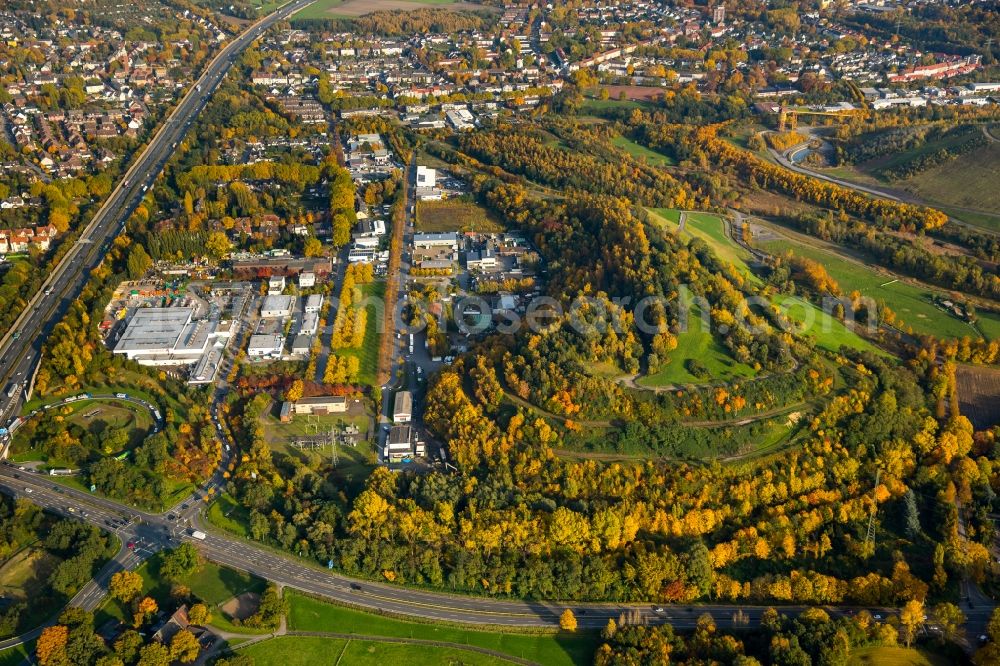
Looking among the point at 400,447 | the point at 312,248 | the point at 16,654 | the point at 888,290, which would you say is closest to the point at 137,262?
the point at 312,248

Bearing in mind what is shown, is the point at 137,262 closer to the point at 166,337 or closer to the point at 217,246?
the point at 217,246

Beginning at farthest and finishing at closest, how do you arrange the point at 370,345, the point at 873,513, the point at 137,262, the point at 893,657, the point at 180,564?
1. the point at 137,262
2. the point at 370,345
3. the point at 873,513
4. the point at 180,564
5. the point at 893,657

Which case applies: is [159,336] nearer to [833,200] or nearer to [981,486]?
[981,486]

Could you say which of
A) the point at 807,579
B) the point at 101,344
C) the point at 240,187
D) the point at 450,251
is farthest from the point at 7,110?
the point at 807,579

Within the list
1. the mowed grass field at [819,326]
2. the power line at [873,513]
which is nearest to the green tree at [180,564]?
the power line at [873,513]

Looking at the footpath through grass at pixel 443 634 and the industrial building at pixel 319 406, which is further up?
the industrial building at pixel 319 406

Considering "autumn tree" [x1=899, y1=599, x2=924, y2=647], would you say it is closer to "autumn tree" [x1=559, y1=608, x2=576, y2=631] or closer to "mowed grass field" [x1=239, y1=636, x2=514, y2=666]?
"autumn tree" [x1=559, y1=608, x2=576, y2=631]

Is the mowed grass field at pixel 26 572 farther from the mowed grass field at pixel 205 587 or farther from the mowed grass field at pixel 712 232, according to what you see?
the mowed grass field at pixel 712 232
